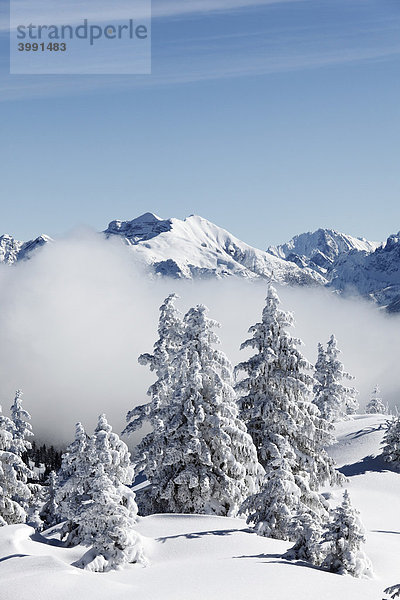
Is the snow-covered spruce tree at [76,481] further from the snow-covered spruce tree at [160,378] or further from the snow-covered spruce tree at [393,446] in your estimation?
the snow-covered spruce tree at [393,446]

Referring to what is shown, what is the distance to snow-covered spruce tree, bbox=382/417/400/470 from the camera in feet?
142

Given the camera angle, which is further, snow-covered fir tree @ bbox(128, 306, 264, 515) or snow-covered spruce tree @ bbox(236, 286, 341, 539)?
snow-covered spruce tree @ bbox(236, 286, 341, 539)

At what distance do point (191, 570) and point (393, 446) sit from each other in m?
33.1

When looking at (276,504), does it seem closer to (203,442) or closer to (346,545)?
(346,545)

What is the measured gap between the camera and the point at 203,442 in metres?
25.2

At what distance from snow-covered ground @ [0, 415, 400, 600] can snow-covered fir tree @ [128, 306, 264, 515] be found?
11.8 feet

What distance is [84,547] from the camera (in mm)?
18078

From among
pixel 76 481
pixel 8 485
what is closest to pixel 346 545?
pixel 76 481

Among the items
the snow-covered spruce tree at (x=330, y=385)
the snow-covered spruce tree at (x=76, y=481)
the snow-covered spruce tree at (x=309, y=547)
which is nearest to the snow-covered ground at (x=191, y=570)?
the snow-covered spruce tree at (x=309, y=547)

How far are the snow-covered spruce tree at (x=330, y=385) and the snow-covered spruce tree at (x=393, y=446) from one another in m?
12.2

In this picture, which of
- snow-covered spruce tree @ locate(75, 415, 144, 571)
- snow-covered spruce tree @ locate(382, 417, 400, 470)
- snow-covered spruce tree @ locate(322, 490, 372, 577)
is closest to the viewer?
snow-covered spruce tree @ locate(322, 490, 372, 577)

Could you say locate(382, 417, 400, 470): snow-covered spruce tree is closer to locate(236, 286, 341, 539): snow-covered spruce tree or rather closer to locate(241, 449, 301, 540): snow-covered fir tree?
locate(236, 286, 341, 539): snow-covered spruce tree

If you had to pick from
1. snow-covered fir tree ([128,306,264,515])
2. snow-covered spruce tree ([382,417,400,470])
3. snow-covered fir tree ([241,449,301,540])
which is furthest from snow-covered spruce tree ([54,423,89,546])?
snow-covered spruce tree ([382,417,400,470])

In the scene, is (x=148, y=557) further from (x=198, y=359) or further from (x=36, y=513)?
(x=36, y=513)
